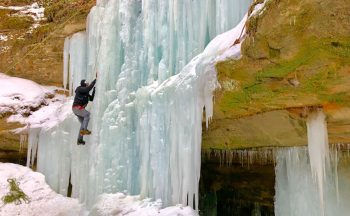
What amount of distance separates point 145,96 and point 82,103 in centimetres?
197

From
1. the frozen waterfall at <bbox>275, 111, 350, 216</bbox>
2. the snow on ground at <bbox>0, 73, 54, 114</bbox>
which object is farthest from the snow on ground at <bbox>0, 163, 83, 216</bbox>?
the frozen waterfall at <bbox>275, 111, 350, 216</bbox>

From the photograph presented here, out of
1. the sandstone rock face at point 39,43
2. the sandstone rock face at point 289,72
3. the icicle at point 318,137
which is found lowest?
the icicle at point 318,137

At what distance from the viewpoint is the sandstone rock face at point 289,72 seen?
4500 mm

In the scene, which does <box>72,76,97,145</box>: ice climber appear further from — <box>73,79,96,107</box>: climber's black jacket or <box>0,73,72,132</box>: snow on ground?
<box>0,73,72,132</box>: snow on ground

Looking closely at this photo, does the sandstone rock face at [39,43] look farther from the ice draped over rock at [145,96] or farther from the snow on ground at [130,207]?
the snow on ground at [130,207]

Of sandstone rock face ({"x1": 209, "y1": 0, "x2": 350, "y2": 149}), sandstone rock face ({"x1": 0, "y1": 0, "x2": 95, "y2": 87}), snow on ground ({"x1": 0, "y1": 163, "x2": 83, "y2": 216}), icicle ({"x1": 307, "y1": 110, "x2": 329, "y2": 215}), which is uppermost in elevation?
sandstone rock face ({"x1": 0, "y1": 0, "x2": 95, "y2": 87})

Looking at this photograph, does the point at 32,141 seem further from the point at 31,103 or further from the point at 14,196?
the point at 14,196

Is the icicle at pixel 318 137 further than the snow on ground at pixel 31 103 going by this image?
No

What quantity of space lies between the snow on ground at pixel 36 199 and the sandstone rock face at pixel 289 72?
178 inches

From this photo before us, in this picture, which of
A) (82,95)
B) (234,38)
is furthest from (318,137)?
(82,95)

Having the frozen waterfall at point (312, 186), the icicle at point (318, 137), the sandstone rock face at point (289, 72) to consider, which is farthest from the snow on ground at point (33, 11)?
the icicle at point (318, 137)

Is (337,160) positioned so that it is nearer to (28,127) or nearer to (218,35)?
(218,35)

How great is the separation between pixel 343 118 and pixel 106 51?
493 centimetres

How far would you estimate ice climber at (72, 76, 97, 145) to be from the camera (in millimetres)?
9094
